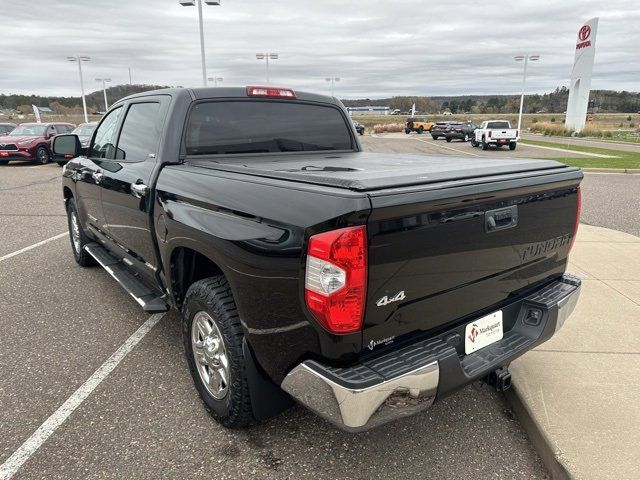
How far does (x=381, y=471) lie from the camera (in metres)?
2.47

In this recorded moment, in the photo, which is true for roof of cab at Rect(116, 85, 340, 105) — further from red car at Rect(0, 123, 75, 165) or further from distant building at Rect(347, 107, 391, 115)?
distant building at Rect(347, 107, 391, 115)

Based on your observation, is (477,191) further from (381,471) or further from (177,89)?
(177,89)

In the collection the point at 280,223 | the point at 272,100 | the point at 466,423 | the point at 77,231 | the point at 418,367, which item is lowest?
the point at 466,423

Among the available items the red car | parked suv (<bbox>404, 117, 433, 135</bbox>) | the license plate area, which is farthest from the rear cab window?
parked suv (<bbox>404, 117, 433, 135</bbox>)

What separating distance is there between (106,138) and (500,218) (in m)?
3.70

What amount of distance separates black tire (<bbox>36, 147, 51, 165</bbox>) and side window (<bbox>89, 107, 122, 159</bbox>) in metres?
15.7

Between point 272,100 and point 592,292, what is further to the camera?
point 592,292

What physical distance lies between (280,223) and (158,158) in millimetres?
1604

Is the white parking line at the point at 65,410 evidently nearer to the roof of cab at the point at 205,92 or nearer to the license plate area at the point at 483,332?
the roof of cab at the point at 205,92

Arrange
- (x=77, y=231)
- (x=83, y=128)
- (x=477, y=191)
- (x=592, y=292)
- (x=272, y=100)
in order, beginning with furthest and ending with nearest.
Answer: (x=83, y=128) < (x=77, y=231) < (x=592, y=292) < (x=272, y=100) < (x=477, y=191)

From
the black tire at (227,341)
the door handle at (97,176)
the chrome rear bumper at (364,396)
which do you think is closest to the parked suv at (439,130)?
the door handle at (97,176)

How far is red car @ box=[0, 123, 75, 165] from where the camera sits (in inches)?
700

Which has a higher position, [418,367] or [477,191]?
[477,191]

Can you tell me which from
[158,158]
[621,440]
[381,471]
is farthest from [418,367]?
[158,158]
